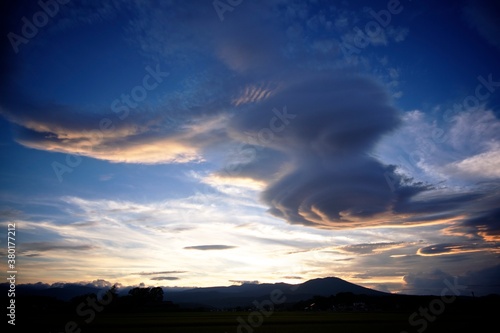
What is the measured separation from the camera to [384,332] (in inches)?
1403

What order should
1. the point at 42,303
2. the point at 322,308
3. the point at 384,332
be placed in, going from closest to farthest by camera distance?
the point at 384,332 < the point at 42,303 < the point at 322,308

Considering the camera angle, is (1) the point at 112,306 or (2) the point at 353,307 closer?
(1) the point at 112,306

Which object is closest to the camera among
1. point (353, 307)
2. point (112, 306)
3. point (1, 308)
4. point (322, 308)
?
point (1, 308)

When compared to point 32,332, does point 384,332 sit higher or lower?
lower

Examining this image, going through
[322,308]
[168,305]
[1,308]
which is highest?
[1,308]

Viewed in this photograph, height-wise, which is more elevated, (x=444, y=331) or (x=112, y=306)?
(x=444, y=331)

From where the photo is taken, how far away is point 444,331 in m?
36.9

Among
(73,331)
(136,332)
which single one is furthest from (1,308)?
(136,332)

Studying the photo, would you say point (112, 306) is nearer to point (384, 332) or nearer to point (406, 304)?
point (384, 332)

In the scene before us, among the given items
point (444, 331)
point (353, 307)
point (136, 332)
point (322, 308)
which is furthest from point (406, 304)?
point (136, 332)

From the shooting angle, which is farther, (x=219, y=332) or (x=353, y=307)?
(x=353, y=307)

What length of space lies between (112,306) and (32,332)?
316ft

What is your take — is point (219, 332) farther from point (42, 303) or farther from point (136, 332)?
point (42, 303)

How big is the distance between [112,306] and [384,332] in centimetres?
11336
